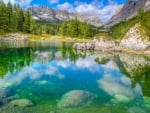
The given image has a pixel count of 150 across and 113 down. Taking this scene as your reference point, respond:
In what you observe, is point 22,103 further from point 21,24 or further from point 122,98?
point 21,24

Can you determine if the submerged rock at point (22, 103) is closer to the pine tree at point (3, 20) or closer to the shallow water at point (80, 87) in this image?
the shallow water at point (80, 87)

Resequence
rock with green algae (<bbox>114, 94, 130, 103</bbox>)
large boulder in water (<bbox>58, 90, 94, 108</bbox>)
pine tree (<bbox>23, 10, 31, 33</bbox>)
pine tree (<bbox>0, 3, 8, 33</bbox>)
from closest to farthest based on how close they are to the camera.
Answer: large boulder in water (<bbox>58, 90, 94, 108</bbox>), rock with green algae (<bbox>114, 94, 130, 103</bbox>), pine tree (<bbox>0, 3, 8, 33</bbox>), pine tree (<bbox>23, 10, 31, 33</bbox>)

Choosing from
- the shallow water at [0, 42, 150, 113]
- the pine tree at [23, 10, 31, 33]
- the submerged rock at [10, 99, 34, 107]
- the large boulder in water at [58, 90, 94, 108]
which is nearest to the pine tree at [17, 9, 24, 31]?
the pine tree at [23, 10, 31, 33]

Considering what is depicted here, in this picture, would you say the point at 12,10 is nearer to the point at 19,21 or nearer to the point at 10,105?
the point at 19,21

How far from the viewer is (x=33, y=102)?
2516cm

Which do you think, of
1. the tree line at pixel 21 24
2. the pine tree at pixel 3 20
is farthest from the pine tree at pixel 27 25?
the pine tree at pixel 3 20

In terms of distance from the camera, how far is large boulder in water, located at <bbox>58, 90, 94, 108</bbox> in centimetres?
2434

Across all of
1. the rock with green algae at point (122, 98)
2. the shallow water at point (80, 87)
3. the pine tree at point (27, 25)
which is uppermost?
the pine tree at point (27, 25)

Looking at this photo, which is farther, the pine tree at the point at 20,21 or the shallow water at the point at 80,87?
the pine tree at the point at 20,21

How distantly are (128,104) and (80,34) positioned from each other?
134717 millimetres

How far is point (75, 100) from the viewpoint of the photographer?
25281 millimetres

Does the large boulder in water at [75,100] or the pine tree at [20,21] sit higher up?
the pine tree at [20,21]

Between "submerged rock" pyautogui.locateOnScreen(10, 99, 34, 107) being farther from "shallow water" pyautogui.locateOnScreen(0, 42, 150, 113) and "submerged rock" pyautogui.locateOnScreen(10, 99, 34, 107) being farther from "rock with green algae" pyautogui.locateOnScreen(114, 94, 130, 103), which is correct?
"rock with green algae" pyautogui.locateOnScreen(114, 94, 130, 103)

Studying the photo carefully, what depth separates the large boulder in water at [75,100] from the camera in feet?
79.9
